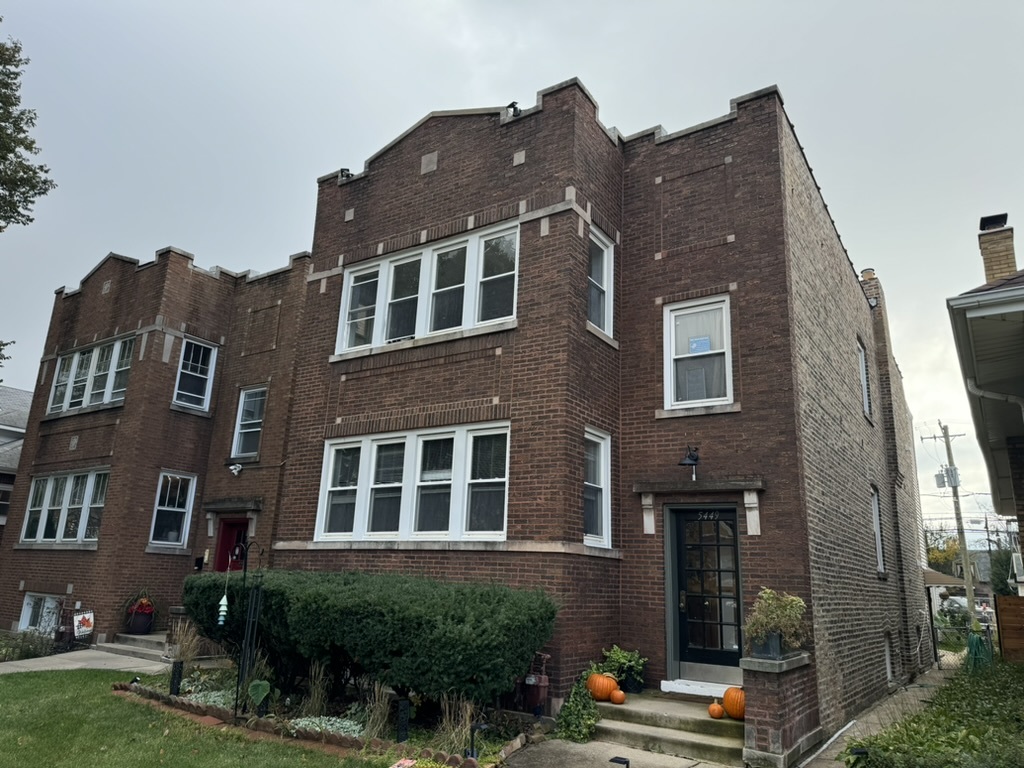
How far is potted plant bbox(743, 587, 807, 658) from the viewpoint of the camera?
7.62 m

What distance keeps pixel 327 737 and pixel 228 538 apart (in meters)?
9.72

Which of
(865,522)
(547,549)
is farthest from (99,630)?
(865,522)

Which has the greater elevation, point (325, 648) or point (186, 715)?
point (325, 648)

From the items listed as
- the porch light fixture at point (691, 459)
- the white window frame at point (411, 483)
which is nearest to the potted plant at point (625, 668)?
the white window frame at point (411, 483)

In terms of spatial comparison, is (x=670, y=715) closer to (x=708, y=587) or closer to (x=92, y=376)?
(x=708, y=587)

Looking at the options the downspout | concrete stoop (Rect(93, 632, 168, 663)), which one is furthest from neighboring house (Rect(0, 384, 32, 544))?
the downspout

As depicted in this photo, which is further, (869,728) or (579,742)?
(869,728)

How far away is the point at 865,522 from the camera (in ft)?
42.0

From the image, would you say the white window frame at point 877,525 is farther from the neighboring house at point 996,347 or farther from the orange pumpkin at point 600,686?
the orange pumpkin at point 600,686

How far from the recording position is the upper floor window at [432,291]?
10.9 meters

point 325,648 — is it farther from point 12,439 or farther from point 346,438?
point 12,439

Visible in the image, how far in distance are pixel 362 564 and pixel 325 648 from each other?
262 cm

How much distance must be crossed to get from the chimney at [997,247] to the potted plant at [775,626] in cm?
847

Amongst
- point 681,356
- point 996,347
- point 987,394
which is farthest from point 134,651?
point 996,347
